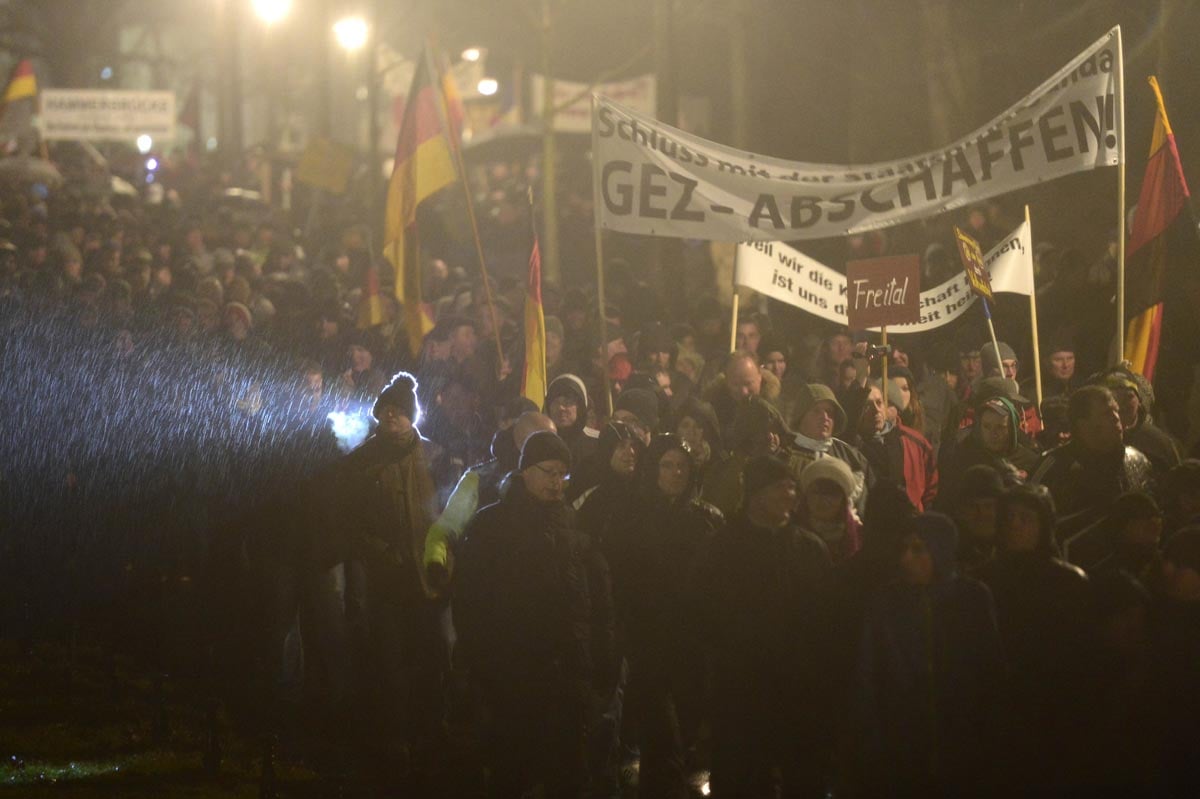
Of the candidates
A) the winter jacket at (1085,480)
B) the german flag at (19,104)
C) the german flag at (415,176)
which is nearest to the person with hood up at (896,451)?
the winter jacket at (1085,480)

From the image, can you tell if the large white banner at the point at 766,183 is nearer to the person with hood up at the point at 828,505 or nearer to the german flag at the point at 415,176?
the german flag at the point at 415,176

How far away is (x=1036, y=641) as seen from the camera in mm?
6062

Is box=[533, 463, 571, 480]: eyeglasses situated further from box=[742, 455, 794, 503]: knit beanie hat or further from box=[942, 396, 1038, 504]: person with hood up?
box=[942, 396, 1038, 504]: person with hood up

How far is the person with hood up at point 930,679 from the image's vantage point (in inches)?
231

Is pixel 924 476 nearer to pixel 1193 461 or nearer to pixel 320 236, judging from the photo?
pixel 1193 461

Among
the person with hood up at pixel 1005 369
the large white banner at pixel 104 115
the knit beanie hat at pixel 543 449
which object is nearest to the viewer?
the knit beanie hat at pixel 543 449

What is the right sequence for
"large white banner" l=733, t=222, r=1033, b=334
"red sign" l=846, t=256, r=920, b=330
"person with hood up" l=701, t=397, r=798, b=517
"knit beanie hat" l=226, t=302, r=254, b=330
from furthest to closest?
"knit beanie hat" l=226, t=302, r=254, b=330 < "large white banner" l=733, t=222, r=1033, b=334 < "red sign" l=846, t=256, r=920, b=330 < "person with hood up" l=701, t=397, r=798, b=517

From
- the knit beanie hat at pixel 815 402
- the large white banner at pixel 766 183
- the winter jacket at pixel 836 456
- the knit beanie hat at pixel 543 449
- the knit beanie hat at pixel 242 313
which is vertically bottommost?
the winter jacket at pixel 836 456

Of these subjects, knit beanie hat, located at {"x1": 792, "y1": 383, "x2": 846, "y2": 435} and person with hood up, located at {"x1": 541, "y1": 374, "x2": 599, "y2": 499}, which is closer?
knit beanie hat, located at {"x1": 792, "y1": 383, "x2": 846, "y2": 435}

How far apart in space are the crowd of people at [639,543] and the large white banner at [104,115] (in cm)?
1191

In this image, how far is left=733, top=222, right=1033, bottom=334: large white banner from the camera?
34.5 ft

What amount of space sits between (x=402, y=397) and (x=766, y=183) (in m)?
2.84

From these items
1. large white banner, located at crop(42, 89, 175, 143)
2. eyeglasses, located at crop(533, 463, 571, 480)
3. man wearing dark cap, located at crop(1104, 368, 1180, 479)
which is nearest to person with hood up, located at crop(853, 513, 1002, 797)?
eyeglasses, located at crop(533, 463, 571, 480)

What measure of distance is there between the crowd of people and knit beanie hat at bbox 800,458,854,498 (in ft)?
0.19
